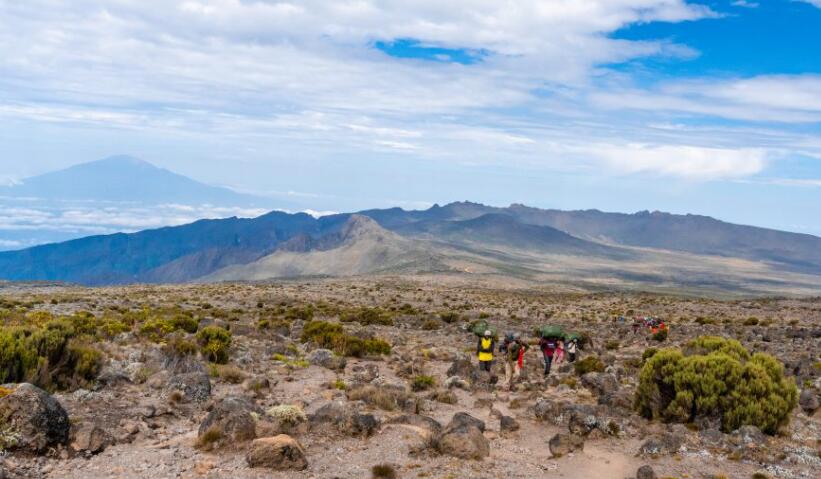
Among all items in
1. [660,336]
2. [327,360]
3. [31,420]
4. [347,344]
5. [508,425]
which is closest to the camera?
[31,420]

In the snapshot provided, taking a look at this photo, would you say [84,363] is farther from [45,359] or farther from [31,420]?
[31,420]

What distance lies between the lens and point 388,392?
47.1 ft


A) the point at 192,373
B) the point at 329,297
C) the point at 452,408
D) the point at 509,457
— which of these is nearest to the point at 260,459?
the point at 509,457

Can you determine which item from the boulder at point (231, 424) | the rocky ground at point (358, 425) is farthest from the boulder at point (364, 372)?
the boulder at point (231, 424)

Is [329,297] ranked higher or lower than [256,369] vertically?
lower

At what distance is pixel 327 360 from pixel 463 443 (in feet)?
30.5

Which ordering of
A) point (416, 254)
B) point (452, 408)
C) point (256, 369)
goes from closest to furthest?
1. point (452, 408)
2. point (256, 369)
3. point (416, 254)

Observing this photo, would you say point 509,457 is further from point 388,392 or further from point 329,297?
point 329,297

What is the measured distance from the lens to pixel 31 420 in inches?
357

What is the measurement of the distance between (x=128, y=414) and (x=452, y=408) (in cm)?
725

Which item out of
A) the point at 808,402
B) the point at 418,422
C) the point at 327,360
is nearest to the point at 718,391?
the point at 808,402

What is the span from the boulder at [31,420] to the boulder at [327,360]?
9667 mm

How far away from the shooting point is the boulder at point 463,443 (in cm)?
1042

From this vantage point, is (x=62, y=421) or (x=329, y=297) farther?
(x=329, y=297)
